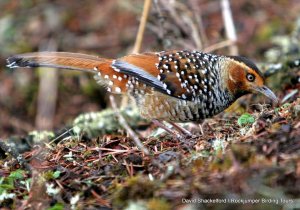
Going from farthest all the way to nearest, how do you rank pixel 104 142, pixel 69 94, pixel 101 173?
pixel 69 94 < pixel 104 142 < pixel 101 173

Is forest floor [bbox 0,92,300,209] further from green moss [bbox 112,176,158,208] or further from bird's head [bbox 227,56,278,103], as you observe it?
bird's head [bbox 227,56,278,103]

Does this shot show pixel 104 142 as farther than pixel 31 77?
No

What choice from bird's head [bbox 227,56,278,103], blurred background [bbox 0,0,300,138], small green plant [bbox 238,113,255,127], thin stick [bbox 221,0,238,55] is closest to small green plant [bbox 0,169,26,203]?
small green plant [bbox 238,113,255,127]

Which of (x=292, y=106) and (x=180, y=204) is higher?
(x=292, y=106)

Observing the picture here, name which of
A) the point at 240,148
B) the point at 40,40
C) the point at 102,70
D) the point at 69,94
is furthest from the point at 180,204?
the point at 40,40

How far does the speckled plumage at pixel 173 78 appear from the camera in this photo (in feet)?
17.2

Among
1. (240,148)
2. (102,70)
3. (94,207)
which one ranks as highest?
(102,70)

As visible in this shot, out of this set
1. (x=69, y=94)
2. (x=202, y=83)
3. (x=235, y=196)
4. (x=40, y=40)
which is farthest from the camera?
(x=40, y=40)

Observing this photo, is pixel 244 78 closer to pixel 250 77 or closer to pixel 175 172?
pixel 250 77

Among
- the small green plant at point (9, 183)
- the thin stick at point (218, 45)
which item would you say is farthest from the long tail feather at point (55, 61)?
the thin stick at point (218, 45)

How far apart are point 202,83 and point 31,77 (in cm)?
453

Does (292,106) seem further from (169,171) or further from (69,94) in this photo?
(69,94)

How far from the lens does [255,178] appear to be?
3.32 meters

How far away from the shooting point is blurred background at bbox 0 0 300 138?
26.2 ft
